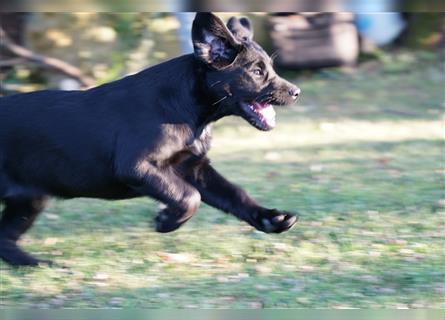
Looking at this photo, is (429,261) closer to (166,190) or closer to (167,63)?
(166,190)

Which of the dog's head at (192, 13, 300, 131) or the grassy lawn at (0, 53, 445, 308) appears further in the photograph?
the dog's head at (192, 13, 300, 131)

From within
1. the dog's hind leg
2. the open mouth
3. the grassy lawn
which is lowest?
the grassy lawn

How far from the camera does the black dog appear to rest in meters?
Answer: 5.32

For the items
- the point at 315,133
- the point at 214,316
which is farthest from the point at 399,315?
the point at 315,133

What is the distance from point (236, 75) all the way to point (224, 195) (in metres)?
0.77

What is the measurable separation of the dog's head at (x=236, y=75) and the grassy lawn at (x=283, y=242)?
0.93 metres

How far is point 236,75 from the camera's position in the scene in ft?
18.0

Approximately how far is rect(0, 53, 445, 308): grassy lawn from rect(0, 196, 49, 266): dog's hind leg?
108 millimetres

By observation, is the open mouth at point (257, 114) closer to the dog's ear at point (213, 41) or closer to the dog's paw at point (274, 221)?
the dog's ear at point (213, 41)

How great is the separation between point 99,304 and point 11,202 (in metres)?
1.11

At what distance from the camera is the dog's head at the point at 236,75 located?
539 centimetres

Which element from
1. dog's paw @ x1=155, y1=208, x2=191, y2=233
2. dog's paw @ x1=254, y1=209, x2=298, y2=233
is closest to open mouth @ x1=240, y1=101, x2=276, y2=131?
dog's paw @ x1=254, y1=209, x2=298, y2=233

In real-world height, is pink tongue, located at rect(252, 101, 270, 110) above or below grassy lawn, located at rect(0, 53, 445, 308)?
above

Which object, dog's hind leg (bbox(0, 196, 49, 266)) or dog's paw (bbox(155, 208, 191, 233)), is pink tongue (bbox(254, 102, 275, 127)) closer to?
dog's paw (bbox(155, 208, 191, 233))
